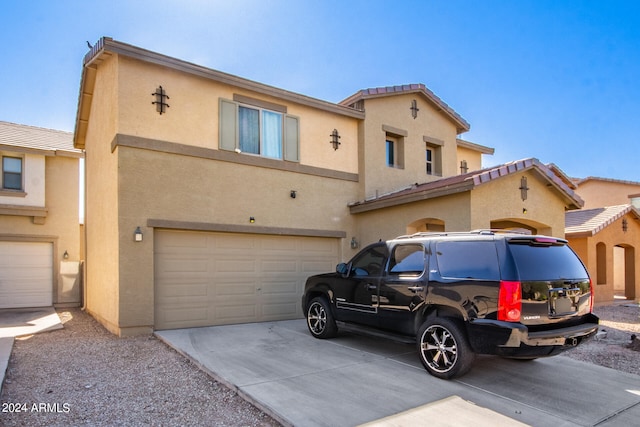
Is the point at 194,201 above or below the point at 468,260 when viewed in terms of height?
above

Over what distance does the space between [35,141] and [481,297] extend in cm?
1632

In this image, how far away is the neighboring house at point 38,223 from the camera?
1367cm

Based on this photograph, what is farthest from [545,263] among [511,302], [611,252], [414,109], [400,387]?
[611,252]

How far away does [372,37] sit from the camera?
11914 millimetres

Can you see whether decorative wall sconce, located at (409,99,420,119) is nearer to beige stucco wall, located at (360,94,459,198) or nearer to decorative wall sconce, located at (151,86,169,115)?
beige stucco wall, located at (360,94,459,198)

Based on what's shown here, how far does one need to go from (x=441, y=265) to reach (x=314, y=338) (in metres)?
3.42

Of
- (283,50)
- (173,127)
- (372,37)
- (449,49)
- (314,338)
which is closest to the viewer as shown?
(314,338)

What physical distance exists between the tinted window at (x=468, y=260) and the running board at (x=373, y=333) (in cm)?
120

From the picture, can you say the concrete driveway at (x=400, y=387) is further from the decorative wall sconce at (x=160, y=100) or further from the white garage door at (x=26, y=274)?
the white garage door at (x=26, y=274)

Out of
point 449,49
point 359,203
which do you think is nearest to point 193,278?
point 359,203

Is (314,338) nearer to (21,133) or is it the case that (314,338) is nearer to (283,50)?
(283,50)

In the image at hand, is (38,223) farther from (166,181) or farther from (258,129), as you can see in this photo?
(258,129)

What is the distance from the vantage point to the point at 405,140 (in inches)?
518

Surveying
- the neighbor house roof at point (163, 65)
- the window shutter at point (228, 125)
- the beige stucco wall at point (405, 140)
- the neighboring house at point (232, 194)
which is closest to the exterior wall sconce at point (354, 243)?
the neighboring house at point (232, 194)
